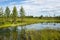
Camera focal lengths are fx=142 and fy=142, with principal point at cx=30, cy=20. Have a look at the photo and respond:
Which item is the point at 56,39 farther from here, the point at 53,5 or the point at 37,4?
the point at 37,4

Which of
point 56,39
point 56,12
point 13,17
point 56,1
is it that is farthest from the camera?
point 13,17

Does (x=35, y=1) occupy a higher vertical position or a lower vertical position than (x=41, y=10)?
higher

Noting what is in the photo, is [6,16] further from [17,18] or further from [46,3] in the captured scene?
[46,3]

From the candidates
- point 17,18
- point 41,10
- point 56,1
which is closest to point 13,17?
point 17,18

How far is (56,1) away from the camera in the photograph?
1886cm

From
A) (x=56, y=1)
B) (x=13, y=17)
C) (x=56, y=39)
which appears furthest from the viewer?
(x=13, y=17)

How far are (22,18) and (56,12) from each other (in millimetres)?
19156

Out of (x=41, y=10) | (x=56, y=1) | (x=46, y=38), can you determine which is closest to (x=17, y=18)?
(x=41, y=10)

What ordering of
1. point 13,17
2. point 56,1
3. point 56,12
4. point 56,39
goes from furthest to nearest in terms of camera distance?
point 13,17, point 56,12, point 56,1, point 56,39

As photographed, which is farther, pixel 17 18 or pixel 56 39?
pixel 17 18

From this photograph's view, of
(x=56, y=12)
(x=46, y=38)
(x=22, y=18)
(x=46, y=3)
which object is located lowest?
(x=22, y=18)

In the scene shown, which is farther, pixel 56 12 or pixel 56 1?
pixel 56 12

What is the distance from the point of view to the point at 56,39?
1221 cm

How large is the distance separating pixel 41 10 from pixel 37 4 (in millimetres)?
1153
